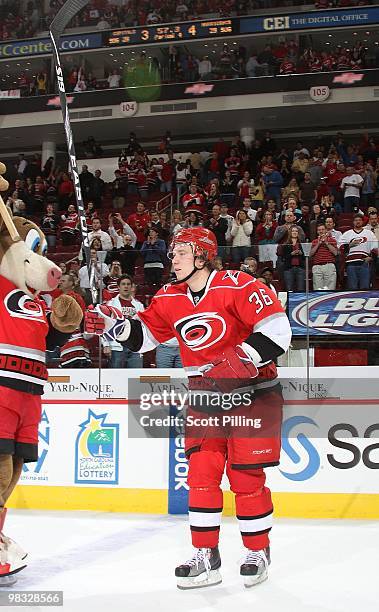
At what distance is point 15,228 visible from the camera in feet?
10.6

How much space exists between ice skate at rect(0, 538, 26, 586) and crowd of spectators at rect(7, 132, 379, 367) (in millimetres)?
1532

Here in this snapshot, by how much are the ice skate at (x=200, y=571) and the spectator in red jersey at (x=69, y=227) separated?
7.73 meters

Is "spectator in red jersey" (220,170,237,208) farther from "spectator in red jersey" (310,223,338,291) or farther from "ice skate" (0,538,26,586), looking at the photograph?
"ice skate" (0,538,26,586)

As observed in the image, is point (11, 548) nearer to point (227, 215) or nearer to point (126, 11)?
point (227, 215)

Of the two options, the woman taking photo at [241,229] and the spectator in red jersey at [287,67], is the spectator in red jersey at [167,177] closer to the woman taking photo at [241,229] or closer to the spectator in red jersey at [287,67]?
the spectator in red jersey at [287,67]

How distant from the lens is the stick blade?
4936 millimetres

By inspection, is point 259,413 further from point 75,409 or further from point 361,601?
point 75,409

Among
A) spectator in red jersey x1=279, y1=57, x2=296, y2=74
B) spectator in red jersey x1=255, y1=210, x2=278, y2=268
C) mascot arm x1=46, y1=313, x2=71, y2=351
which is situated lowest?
mascot arm x1=46, y1=313, x2=71, y2=351

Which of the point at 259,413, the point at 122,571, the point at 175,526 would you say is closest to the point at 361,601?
the point at 259,413

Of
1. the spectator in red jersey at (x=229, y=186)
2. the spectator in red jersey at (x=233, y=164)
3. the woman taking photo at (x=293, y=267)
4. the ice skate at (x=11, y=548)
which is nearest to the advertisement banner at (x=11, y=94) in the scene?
the spectator in red jersey at (x=233, y=164)

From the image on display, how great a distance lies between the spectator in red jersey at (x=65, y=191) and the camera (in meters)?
14.0

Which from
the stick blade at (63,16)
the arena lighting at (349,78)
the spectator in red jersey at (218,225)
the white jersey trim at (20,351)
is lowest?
the white jersey trim at (20,351)

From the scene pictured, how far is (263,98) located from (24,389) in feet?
49.4

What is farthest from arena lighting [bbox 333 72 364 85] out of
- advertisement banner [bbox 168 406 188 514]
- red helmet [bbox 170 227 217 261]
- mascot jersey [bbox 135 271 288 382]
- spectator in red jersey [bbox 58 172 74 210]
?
mascot jersey [bbox 135 271 288 382]
